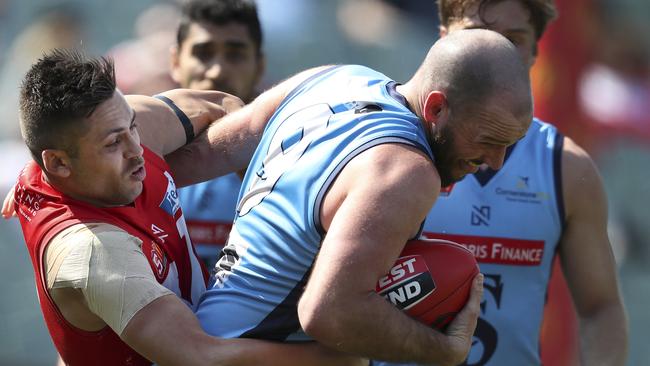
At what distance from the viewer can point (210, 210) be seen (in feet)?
18.7

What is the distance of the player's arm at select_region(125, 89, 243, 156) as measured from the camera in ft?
13.3

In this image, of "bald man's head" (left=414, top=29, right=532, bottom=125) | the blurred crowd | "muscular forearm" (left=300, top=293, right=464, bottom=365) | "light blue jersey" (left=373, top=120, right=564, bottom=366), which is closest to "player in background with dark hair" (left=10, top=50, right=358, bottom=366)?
"muscular forearm" (left=300, top=293, right=464, bottom=365)

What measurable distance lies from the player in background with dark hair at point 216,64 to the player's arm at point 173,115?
1348 millimetres

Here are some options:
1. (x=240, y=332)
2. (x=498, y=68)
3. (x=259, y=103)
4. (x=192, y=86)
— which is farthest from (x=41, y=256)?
(x=192, y=86)

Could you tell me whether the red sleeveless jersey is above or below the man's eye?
above

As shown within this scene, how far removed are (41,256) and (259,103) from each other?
100cm

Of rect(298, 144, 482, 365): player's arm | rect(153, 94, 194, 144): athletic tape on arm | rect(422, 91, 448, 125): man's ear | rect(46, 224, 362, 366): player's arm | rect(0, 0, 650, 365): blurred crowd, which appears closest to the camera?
rect(298, 144, 482, 365): player's arm

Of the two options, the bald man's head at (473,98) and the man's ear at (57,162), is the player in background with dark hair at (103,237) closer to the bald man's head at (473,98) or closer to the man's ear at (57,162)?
the man's ear at (57,162)

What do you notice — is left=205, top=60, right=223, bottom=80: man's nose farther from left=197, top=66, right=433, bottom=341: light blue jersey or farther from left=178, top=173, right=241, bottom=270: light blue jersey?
left=197, top=66, right=433, bottom=341: light blue jersey

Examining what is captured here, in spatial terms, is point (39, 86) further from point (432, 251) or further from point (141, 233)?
point (432, 251)

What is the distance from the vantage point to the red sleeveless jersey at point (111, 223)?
359 cm

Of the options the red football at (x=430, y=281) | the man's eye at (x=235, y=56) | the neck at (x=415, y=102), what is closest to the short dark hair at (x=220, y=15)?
the man's eye at (x=235, y=56)

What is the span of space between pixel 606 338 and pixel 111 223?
81.8 inches

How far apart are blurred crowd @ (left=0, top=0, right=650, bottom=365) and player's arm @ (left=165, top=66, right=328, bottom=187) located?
13.6 ft
